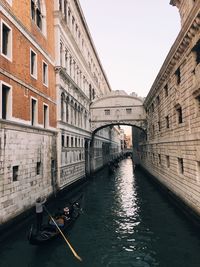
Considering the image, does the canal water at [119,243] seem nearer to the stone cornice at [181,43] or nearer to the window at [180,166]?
the window at [180,166]

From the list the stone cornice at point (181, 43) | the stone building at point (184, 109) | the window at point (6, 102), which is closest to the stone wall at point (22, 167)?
the window at point (6, 102)

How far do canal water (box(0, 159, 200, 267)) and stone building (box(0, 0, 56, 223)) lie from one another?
6.67ft

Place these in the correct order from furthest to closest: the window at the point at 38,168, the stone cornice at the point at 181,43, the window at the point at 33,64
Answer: the window at the point at 38,168
the window at the point at 33,64
the stone cornice at the point at 181,43

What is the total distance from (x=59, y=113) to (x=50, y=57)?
418 centimetres

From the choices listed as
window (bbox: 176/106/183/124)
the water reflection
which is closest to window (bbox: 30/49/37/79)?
window (bbox: 176/106/183/124)

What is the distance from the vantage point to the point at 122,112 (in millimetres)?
29859

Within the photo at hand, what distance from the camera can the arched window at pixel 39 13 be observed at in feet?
45.6

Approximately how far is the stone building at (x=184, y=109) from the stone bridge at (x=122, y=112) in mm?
12000

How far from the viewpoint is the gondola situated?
782 centimetres

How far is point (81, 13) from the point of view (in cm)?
2427

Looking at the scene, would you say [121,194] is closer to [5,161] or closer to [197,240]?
[197,240]

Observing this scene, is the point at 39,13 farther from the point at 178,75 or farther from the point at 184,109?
the point at 184,109

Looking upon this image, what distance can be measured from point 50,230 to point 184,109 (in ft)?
30.4

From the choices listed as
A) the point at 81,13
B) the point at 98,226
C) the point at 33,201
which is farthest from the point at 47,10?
the point at 98,226
